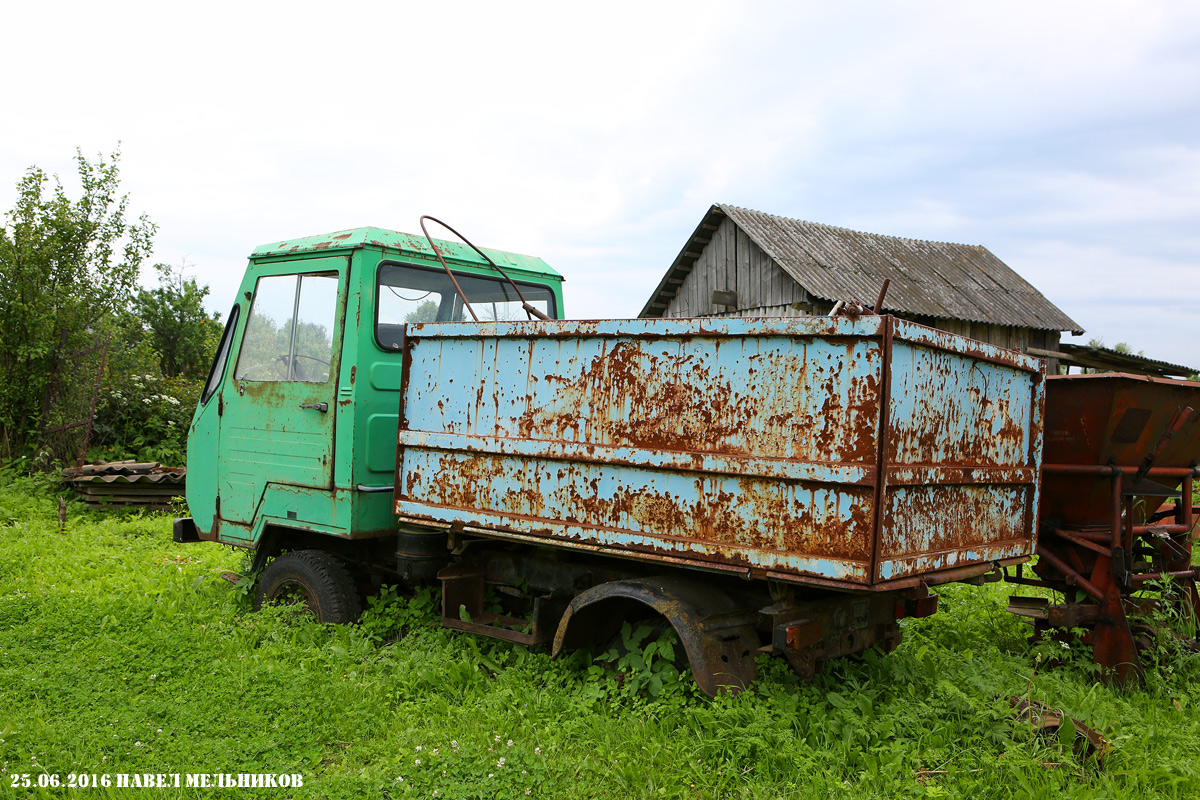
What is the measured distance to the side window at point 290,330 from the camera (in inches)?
216

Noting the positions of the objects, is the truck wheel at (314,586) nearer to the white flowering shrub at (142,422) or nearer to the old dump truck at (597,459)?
the old dump truck at (597,459)

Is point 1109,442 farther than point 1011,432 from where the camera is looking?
Yes

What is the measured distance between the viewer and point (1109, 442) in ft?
17.1

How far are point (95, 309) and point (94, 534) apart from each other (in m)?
5.13

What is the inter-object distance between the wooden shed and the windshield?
8.87 m

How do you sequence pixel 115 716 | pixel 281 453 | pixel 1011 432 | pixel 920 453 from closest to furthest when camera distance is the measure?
pixel 920 453, pixel 115 716, pixel 1011 432, pixel 281 453

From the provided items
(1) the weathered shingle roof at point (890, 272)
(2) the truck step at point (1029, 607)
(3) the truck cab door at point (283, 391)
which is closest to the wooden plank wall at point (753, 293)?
(1) the weathered shingle roof at point (890, 272)

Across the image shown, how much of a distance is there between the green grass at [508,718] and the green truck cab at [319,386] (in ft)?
2.18

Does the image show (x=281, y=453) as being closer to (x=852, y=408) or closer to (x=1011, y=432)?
(x=852, y=408)

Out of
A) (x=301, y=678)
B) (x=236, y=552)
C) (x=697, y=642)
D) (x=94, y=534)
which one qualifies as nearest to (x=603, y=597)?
(x=697, y=642)

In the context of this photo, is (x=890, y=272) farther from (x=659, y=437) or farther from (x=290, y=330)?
(x=659, y=437)

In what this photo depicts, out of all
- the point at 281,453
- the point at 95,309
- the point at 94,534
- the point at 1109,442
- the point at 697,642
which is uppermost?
the point at 95,309

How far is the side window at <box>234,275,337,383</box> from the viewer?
549 cm

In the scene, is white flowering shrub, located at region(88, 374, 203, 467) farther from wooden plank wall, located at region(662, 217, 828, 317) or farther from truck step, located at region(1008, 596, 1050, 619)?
truck step, located at region(1008, 596, 1050, 619)
